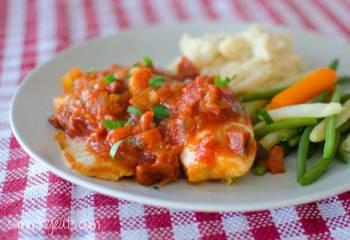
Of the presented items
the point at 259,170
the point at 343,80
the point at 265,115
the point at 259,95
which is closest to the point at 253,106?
the point at 259,95

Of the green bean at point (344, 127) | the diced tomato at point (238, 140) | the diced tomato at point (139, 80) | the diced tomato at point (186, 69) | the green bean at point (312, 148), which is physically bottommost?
the green bean at point (312, 148)

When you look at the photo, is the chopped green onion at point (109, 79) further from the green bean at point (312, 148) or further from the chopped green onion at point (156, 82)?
the green bean at point (312, 148)

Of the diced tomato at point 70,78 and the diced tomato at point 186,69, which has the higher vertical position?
the diced tomato at point 186,69

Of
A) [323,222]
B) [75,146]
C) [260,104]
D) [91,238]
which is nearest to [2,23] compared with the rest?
[75,146]

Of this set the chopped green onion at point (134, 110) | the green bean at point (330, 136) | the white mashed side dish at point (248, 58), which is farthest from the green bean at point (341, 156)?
the chopped green onion at point (134, 110)

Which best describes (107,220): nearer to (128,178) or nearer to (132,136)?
(128,178)

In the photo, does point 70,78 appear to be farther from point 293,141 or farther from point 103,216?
point 293,141

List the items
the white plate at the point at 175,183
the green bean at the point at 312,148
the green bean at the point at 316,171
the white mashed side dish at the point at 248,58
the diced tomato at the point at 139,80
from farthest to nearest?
1. the white mashed side dish at the point at 248,58
2. the diced tomato at the point at 139,80
3. the green bean at the point at 312,148
4. the green bean at the point at 316,171
5. the white plate at the point at 175,183
